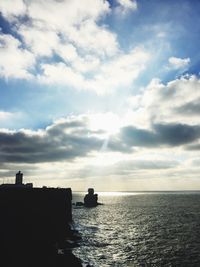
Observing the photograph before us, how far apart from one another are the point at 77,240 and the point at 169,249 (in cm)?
1643

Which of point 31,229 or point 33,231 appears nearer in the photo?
point 31,229

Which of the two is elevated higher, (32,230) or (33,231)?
(32,230)

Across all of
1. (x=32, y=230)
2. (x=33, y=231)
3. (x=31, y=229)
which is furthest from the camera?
(x=33, y=231)

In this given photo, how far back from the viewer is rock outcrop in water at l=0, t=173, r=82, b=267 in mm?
30547

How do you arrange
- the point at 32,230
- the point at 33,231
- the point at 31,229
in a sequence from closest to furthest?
the point at 31,229 → the point at 32,230 → the point at 33,231

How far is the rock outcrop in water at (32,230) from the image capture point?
30.5m

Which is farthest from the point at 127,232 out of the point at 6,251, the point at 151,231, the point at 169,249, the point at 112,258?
the point at 6,251

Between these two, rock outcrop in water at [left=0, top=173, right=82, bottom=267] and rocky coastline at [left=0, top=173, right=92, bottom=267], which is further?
rocky coastline at [left=0, top=173, right=92, bottom=267]

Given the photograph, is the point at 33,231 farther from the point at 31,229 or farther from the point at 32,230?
the point at 31,229

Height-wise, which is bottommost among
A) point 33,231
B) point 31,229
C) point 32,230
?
point 33,231

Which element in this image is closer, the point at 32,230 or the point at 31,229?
the point at 31,229

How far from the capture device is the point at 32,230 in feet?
143

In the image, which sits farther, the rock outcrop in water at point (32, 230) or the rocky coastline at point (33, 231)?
the rocky coastline at point (33, 231)

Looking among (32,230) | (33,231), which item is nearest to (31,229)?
(32,230)
